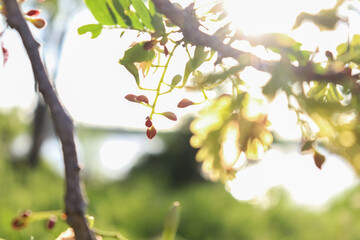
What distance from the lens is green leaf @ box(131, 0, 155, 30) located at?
360mm

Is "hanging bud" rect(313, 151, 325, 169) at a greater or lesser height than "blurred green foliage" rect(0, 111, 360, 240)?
greater

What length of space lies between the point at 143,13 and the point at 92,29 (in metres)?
0.05

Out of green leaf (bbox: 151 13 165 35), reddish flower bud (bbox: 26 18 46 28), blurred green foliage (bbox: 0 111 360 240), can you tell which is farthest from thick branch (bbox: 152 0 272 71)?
blurred green foliage (bbox: 0 111 360 240)

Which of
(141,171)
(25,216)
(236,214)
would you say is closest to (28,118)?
(141,171)

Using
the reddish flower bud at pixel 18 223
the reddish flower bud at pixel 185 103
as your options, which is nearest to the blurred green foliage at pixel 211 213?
the reddish flower bud at pixel 18 223

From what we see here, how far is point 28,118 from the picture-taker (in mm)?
3793

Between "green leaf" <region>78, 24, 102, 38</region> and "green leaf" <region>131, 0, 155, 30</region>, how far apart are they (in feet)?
0.12

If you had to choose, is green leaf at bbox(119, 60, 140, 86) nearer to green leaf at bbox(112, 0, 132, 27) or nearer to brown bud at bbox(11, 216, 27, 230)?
green leaf at bbox(112, 0, 132, 27)

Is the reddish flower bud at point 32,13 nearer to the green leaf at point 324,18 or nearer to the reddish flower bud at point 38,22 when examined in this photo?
the reddish flower bud at point 38,22

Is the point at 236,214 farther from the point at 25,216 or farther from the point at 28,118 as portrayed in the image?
the point at 28,118

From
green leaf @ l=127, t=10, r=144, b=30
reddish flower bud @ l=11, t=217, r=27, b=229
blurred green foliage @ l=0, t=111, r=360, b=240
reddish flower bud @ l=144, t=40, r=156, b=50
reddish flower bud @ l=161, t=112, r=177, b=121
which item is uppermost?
green leaf @ l=127, t=10, r=144, b=30

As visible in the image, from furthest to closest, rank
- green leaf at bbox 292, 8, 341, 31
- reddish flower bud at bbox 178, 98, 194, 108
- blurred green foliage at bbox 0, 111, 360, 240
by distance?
1. blurred green foliage at bbox 0, 111, 360, 240
2. reddish flower bud at bbox 178, 98, 194, 108
3. green leaf at bbox 292, 8, 341, 31

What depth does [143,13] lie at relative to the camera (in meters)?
0.36

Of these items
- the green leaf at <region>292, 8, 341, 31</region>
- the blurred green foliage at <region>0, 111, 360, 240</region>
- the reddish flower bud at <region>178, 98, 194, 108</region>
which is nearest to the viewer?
the green leaf at <region>292, 8, 341, 31</region>
